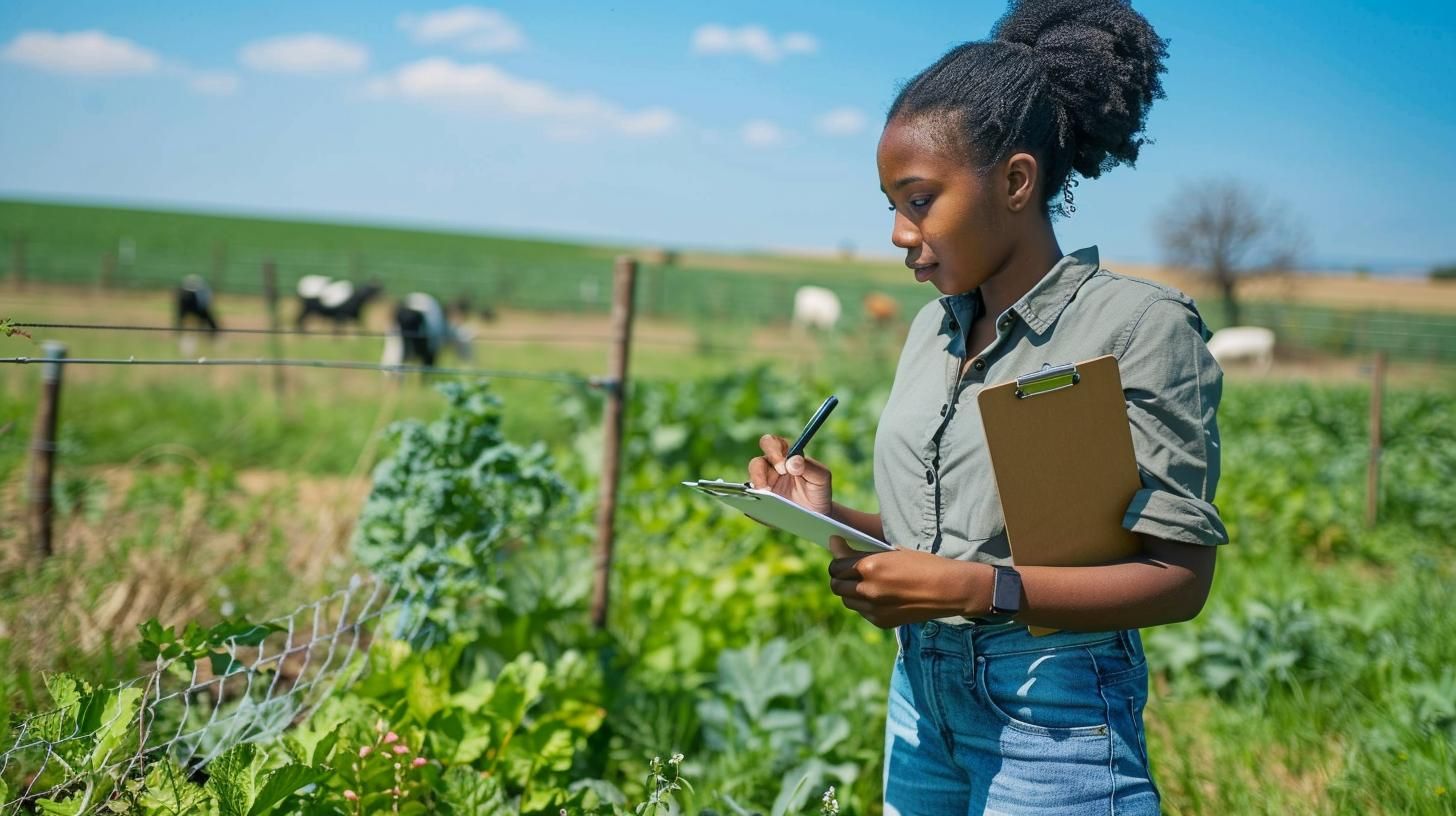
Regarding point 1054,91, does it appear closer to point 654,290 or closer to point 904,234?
point 904,234

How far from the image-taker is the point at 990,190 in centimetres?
126

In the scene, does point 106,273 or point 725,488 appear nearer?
point 725,488

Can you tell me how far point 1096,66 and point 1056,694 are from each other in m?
0.75

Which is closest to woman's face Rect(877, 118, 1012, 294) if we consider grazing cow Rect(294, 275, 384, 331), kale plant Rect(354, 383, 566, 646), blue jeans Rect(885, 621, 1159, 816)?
blue jeans Rect(885, 621, 1159, 816)

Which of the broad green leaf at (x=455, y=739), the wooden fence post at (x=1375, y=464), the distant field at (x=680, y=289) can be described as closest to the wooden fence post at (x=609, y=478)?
the broad green leaf at (x=455, y=739)

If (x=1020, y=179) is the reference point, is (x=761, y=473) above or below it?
below

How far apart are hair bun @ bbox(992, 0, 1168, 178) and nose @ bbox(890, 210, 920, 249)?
0.23 m

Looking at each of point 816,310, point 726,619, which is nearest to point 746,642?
point 726,619

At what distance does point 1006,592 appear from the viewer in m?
1.14

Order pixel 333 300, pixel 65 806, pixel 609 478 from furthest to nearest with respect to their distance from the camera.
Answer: pixel 333 300, pixel 609 478, pixel 65 806

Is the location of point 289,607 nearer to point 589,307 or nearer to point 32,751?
point 32,751

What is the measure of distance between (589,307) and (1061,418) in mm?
25337

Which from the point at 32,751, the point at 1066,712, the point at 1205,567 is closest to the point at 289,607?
the point at 32,751

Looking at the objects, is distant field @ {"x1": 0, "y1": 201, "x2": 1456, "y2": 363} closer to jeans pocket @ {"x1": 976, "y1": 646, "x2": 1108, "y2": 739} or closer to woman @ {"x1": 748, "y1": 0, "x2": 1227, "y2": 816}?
woman @ {"x1": 748, "y1": 0, "x2": 1227, "y2": 816}
